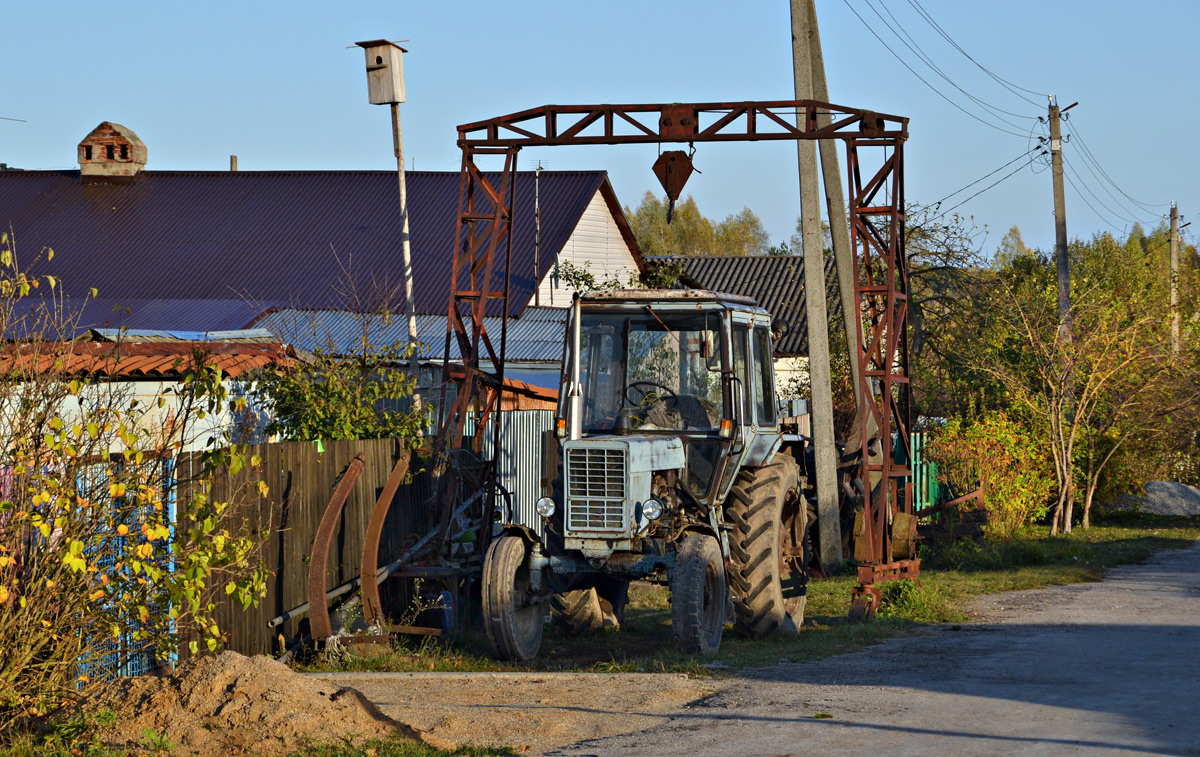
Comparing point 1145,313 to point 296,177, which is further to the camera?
point 296,177

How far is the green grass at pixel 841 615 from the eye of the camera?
9477mm

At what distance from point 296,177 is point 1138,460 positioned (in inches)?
757

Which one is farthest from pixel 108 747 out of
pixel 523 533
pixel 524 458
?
pixel 524 458

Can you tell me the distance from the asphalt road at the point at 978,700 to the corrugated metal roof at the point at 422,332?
34.5ft

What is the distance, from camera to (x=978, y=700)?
7.65 meters

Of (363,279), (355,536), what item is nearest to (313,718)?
(355,536)

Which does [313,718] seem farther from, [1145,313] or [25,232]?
[25,232]

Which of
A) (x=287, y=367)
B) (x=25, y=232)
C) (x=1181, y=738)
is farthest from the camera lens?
(x=25, y=232)

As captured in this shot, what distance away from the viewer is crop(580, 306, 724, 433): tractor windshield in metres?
10.5

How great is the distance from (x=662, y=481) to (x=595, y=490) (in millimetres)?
619

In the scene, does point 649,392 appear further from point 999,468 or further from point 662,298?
point 999,468

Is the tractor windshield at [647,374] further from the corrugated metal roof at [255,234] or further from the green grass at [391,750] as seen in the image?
the corrugated metal roof at [255,234]

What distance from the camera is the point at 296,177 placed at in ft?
97.0

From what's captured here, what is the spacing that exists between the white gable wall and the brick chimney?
428 inches
